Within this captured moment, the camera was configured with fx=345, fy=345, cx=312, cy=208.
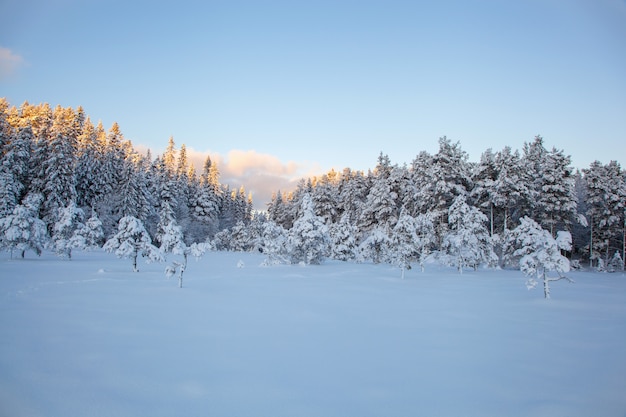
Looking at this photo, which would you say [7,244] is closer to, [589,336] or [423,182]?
[589,336]

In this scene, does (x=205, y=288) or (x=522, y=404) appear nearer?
(x=522, y=404)

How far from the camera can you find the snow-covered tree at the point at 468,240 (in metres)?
29.7

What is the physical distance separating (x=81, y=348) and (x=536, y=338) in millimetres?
11864

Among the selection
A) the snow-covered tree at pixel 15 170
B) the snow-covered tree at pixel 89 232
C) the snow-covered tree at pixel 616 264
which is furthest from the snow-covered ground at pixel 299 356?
the snow-covered tree at pixel 616 264

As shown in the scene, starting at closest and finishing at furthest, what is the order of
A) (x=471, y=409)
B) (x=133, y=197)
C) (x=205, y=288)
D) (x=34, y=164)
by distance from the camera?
(x=471, y=409), (x=205, y=288), (x=34, y=164), (x=133, y=197)

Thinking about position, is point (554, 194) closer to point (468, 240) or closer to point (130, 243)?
point (468, 240)

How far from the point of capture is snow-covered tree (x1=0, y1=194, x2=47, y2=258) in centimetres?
2509

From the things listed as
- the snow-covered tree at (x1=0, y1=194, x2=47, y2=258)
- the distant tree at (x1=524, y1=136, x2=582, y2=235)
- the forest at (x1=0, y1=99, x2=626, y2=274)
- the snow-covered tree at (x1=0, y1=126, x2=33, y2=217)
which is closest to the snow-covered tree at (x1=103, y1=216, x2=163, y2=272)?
the forest at (x1=0, y1=99, x2=626, y2=274)

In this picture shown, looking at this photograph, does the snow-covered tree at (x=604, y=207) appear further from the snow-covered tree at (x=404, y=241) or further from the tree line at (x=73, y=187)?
the tree line at (x=73, y=187)

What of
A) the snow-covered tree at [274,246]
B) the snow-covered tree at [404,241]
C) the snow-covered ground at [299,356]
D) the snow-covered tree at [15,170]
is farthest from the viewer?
the snow-covered tree at [274,246]

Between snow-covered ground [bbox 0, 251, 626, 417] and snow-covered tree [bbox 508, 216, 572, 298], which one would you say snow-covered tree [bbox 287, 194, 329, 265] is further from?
snow-covered tree [bbox 508, 216, 572, 298]

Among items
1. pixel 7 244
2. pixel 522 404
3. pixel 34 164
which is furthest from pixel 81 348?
pixel 34 164

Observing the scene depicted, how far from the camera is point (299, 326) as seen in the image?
1069 centimetres

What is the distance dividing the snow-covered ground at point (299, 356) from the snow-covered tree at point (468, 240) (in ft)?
46.8
